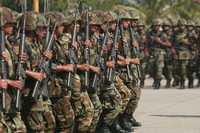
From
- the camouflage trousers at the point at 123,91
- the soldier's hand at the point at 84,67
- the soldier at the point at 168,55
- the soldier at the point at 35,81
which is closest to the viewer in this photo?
the soldier at the point at 35,81

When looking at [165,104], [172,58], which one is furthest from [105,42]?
[172,58]

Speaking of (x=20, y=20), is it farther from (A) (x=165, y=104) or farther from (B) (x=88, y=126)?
(A) (x=165, y=104)


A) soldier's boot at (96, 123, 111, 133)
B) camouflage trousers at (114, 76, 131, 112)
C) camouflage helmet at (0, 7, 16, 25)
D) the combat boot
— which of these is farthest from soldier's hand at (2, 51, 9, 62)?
the combat boot

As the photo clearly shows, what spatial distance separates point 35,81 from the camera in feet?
27.5

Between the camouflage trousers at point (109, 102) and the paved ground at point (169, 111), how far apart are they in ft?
3.94

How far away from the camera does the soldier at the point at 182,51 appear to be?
67.8 ft

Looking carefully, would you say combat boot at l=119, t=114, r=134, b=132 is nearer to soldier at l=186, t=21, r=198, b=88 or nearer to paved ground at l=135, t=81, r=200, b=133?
paved ground at l=135, t=81, r=200, b=133

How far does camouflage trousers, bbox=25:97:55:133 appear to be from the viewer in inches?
330

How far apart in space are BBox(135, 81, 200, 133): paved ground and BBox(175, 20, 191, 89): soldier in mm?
805

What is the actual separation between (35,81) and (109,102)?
2151mm

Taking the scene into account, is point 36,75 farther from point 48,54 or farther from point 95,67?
point 95,67

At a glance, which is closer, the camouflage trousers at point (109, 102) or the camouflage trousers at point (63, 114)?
the camouflage trousers at point (63, 114)

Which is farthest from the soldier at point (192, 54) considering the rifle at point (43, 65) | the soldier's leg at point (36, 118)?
the soldier's leg at point (36, 118)

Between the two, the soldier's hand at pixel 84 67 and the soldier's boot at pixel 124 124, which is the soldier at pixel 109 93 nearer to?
the soldier's boot at pixel 124 124
